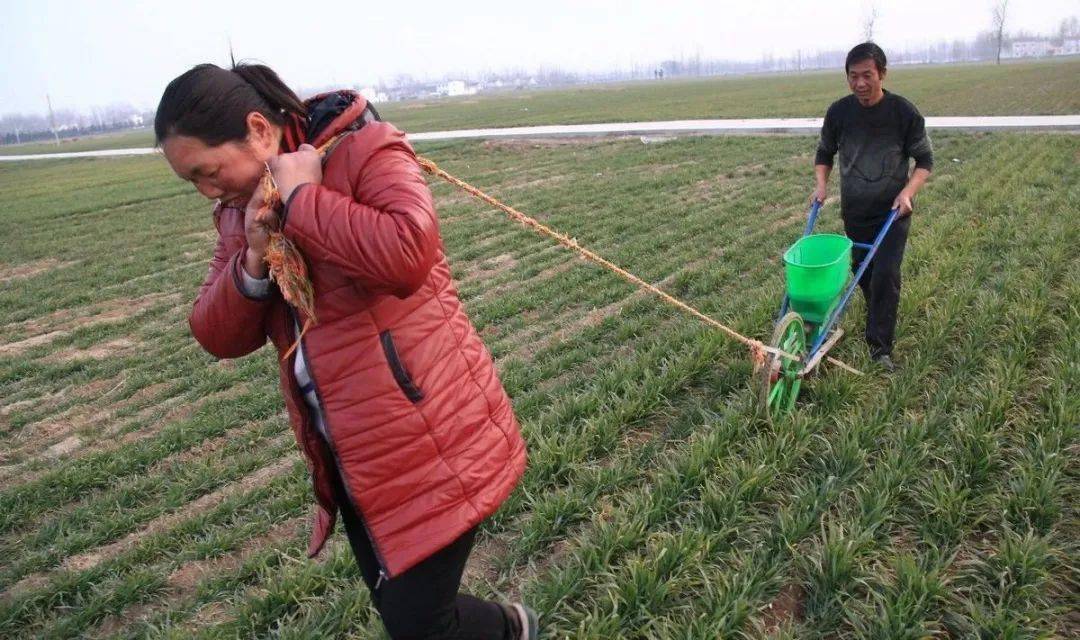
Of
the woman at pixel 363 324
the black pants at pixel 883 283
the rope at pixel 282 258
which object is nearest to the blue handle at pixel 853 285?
the black pants at pixel 883 283

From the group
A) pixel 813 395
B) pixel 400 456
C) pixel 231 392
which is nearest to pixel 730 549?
pixel 813 395

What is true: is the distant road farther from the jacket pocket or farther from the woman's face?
the woman's face

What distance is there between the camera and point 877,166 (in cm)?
443

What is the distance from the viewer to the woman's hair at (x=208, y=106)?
1.47m

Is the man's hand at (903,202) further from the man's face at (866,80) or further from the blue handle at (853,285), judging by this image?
the man's face at (866,80)

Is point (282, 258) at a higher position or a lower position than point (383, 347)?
higher

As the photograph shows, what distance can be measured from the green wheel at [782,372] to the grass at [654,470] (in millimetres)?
117

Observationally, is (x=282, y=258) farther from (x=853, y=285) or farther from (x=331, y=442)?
(x=853, y=285)

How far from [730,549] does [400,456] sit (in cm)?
184

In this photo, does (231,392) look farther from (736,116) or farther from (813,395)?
(736,116)

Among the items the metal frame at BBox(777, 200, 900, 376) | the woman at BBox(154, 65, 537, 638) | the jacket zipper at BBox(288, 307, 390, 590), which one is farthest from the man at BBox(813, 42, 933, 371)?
the jacket zipper at BBox(288, 307, 390, 590)

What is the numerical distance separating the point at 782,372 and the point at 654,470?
0.94 meters

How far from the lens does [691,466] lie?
342 cm

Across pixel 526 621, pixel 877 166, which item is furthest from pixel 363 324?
pixel 877 166
